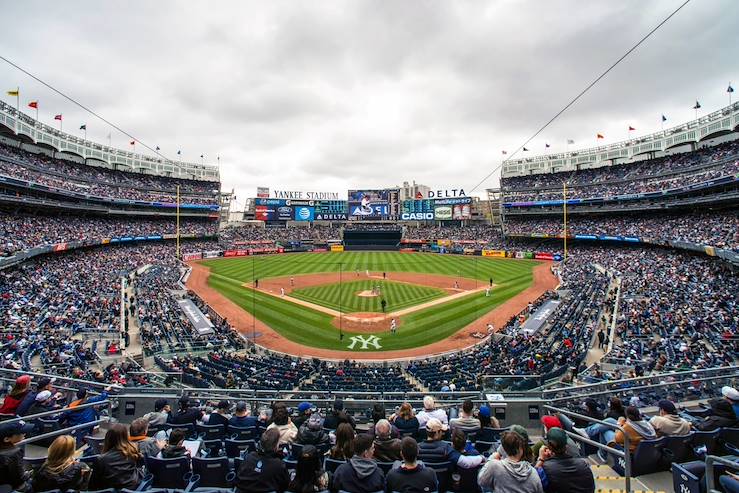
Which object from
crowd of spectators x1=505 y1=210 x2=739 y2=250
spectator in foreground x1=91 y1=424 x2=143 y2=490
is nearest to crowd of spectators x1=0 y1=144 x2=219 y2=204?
spectator in foreground x1=91 y1=424 x2=143 y2=490

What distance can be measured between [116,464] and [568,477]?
208 inches

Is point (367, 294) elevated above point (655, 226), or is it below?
below

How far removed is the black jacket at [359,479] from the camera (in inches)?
168

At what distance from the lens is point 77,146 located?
208ft

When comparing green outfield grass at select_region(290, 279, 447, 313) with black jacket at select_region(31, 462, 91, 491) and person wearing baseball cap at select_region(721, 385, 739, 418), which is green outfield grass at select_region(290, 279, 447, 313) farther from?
black jacket at select_region(31, 462, 91, 491)

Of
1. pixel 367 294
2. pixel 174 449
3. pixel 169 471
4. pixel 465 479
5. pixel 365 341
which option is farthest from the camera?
pixel 367 294

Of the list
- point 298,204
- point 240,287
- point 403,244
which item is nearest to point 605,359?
point 240,287

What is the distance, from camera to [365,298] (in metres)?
36.2

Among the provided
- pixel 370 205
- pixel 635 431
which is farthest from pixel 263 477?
pixel 370 205

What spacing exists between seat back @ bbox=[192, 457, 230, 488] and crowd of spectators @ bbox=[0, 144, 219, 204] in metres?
51.3

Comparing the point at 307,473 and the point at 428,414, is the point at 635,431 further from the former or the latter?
the point at 307,473

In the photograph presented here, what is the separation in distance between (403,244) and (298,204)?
27.3m

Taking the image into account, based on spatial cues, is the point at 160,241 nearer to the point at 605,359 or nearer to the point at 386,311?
the point at 386,311

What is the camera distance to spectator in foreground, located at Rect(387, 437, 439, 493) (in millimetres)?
A: 4188
